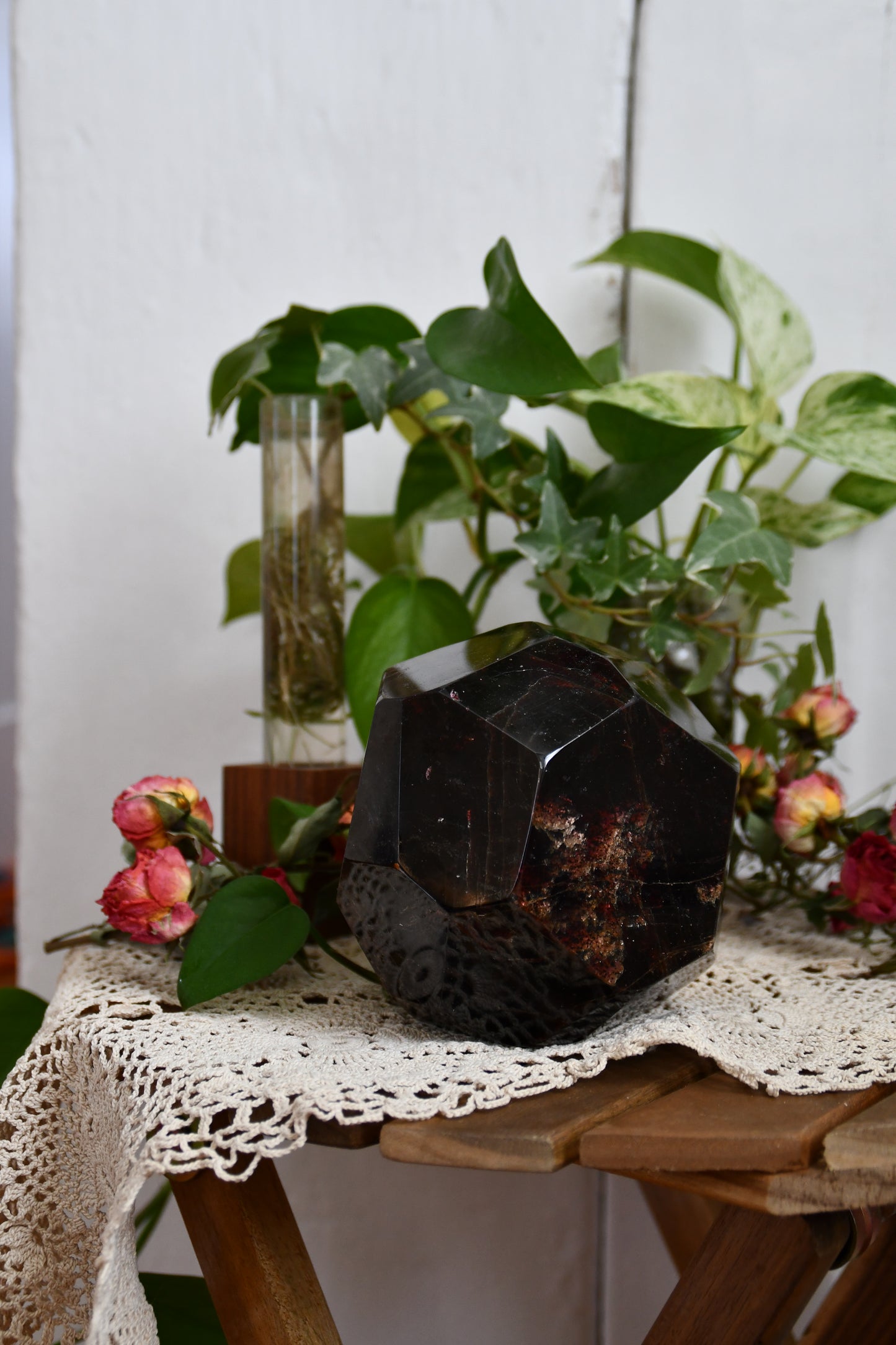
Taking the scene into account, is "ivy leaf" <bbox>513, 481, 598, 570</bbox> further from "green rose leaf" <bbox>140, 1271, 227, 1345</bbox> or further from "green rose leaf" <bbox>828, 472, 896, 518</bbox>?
"green rose leaf" <bbox>140, 1271, 227, 1345</bbox>

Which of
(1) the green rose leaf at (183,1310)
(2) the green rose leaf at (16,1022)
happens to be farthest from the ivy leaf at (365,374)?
(1) the green rose leaf at (183,1310)

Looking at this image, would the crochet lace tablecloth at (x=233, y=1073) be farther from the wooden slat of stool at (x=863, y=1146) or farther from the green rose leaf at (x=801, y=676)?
the green rose leaf at (x=801, y=676)

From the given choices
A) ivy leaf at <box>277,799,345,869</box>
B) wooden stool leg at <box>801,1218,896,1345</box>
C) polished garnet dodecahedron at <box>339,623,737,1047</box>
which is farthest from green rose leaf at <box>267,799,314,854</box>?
wooden stool leg at <box>801,1218,896,1345</box>

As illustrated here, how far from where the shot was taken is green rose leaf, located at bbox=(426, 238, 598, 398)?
0.54 metres

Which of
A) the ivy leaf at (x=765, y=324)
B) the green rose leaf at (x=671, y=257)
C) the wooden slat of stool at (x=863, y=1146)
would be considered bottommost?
the wooden slat of stool at (x=863, y=1146)

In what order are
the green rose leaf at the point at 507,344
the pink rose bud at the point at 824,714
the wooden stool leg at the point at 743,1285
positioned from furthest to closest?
the pink rose bud at the point at 824,714, the green rose leaf at the point at 507,344, the wooden stool leg at the point at 743,1285

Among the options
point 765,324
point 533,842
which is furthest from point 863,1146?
point 765,324

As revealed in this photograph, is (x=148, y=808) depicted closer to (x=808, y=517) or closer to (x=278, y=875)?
(x=278, y=875)

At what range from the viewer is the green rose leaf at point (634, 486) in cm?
61

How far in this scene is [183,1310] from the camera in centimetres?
62

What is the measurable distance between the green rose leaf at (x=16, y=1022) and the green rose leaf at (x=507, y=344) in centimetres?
47

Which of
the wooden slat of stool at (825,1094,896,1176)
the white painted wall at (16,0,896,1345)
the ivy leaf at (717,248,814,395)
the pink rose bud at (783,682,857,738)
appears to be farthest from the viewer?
the white painted wall at (16,0,896,1345)

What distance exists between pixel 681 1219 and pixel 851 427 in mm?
619

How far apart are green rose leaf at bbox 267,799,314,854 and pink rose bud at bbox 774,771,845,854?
29 cm
